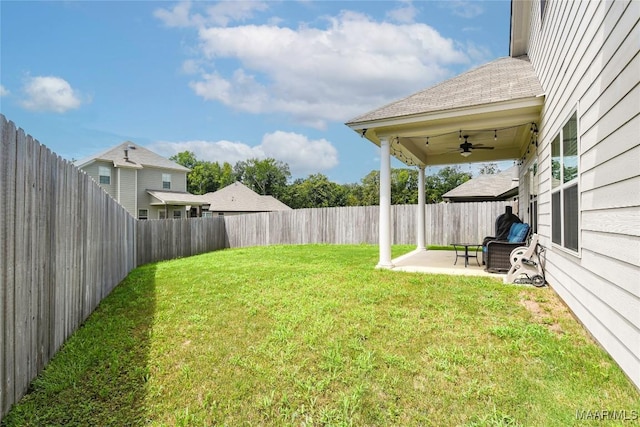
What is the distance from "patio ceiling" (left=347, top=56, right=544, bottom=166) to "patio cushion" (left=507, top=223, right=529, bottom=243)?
72.4 inches

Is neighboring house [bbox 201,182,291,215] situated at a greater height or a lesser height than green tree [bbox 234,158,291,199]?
lesser

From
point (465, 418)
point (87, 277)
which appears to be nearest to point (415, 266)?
point (465, 418)

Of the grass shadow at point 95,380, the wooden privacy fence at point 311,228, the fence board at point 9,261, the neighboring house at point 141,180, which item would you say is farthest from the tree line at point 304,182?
the fence board at point 9,261

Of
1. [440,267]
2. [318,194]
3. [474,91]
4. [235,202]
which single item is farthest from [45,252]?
[318,194]

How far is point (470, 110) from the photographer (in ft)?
19.2

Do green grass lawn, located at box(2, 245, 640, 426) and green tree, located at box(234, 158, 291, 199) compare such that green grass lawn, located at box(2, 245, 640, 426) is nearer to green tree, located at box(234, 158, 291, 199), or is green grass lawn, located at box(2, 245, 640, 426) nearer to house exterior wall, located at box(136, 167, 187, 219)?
house exterior wall, located at box(136, 167, 187, 219)

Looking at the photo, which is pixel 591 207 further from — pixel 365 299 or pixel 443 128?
pixel 443 128

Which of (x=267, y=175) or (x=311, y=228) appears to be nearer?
(x=311, y=228)

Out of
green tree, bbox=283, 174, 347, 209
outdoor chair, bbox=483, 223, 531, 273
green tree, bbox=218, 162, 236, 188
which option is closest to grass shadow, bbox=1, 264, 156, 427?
outdoor chair, bbox=483, 223, 531, 273

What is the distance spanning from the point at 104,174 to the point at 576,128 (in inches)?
867

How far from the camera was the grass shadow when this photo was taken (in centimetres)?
225

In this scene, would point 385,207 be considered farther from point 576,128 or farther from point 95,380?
point 95,380

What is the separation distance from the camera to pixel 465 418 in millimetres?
2146

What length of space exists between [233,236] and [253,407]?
1335cm
